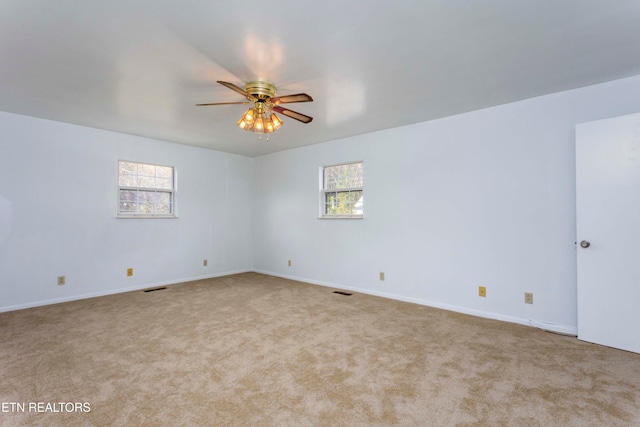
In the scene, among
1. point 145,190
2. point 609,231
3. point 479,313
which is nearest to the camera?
point 609,231

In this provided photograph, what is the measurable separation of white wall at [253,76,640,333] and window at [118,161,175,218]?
2.38 meters

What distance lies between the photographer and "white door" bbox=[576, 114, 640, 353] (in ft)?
8.43

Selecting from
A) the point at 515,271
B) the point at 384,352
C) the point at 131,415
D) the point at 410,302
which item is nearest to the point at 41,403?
the point at 131,415

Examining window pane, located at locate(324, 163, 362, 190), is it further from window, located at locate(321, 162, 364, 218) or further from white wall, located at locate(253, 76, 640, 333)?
white wall, located at locate(253, 76, 640, 333)

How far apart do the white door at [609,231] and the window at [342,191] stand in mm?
2573

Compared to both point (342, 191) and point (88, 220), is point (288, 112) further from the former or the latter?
point (88, 220)

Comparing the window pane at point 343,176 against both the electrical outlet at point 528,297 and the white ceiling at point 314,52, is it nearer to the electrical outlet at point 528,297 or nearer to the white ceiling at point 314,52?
the white ceiling at point 314,52

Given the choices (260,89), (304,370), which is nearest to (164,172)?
(260,89)

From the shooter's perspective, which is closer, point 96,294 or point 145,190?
point 96,294

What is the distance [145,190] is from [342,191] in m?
3.11

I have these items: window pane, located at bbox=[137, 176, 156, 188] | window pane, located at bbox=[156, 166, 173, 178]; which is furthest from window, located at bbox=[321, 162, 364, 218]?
window pane, located at bbox=[137, 176, 156, 188]

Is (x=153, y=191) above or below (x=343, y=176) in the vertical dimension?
below

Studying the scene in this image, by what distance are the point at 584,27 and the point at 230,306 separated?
4.09 meters

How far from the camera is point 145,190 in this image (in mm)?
4961
